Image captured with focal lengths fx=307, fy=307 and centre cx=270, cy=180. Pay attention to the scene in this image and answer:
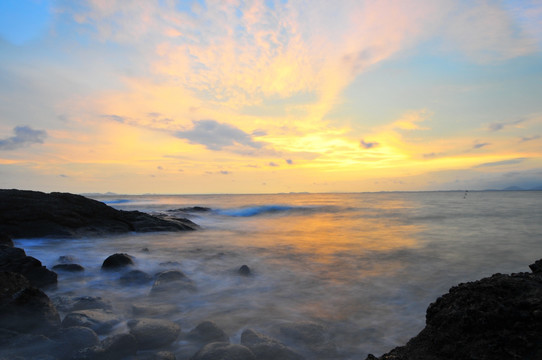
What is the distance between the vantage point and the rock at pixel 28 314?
3537 millimetres

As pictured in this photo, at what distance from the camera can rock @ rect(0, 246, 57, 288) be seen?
5418mm

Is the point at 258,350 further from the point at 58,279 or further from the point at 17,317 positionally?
the point at 58,279

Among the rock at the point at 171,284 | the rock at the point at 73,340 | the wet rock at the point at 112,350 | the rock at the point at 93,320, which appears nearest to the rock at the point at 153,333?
the wet rock at the point at 112,350

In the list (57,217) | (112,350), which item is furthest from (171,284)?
(57,217)

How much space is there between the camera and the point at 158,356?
3084 mm

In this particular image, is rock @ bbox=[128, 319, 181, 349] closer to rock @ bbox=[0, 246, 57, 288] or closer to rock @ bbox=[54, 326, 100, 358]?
rock @ bbox=[54, 326, 100, 358]

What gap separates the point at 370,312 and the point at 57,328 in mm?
4224

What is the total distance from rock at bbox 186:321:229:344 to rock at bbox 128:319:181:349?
20 cm

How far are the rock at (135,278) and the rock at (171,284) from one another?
45 cm

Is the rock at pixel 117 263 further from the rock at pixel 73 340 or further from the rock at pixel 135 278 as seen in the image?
the rock at pixel 73 340

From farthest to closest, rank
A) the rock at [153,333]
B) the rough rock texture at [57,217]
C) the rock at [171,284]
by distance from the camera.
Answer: the rough rock texture at [57,217], the rock at [171,284], the rock at [153,333]

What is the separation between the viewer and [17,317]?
11.9 ft

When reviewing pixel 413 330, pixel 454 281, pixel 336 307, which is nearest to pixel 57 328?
pixel 336 307

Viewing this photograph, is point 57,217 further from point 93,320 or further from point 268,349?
point 268,349
